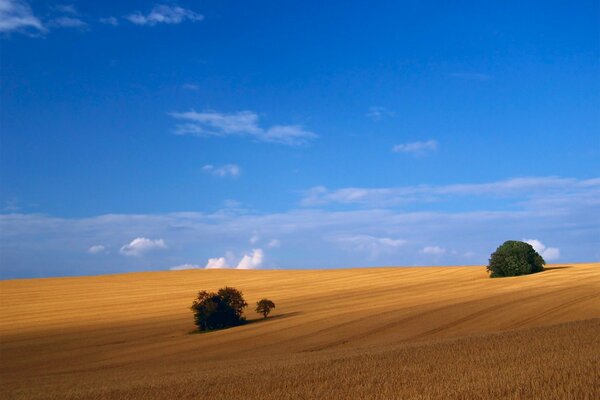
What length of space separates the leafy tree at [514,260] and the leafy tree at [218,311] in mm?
34969

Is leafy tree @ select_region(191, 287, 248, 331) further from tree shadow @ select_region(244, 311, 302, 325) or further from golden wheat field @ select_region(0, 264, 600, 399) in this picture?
golden wheat field @ select_region(0, 264, 600, 399)

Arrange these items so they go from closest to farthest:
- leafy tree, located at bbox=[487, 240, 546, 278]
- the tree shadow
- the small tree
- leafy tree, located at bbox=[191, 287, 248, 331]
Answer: leafy tree, located at bbox=[191, 287, 248, 331] < the tree shadow < the small tree < leafy tree, located at bbox=[487, 240, 546, 278]

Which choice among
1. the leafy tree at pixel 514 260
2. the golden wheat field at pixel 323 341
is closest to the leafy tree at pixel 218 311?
the golden wheat field at pixel 323 341

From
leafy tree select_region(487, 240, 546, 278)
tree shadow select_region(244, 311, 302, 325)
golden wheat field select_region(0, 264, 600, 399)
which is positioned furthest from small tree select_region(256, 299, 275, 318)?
leafy tree select_region(487, 240, 546, 278)

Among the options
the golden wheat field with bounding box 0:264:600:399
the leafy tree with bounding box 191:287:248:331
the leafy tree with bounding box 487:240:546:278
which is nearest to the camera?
the golden wheat field with bounding box 0:264:600:399

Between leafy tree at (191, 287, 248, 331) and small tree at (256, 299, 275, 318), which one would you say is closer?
leafy tree at (191, 287, 248, 331)

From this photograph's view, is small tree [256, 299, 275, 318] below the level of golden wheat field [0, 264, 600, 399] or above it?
above

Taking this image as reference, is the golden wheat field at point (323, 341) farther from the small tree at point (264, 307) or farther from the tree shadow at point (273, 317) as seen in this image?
the small tree at point (264, 307)

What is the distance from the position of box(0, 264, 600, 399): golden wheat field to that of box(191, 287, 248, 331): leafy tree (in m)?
2.12

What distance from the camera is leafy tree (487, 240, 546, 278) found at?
69.6 meters

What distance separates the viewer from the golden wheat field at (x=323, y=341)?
15.4 m

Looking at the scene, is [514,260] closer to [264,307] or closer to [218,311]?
[264,307]

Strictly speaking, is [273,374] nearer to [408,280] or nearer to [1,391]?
[1,391]

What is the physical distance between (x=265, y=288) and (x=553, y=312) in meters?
46.0
